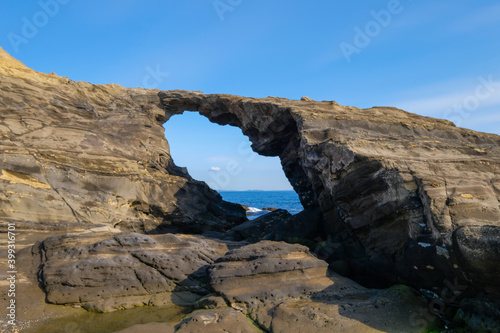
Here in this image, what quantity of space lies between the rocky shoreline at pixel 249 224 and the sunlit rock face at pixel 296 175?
0.06 metres

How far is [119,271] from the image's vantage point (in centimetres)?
976

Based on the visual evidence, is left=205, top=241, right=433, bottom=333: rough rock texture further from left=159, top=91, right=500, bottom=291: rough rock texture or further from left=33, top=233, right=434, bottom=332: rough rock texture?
left=159, top=91, right=500, bottom=291: rough rock texture

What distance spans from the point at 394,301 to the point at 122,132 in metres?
16.3

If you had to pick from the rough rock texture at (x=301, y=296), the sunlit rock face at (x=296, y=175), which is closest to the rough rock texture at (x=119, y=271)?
the rough rock texture at (x=301, y=296)

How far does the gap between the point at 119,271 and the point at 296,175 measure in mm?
15543

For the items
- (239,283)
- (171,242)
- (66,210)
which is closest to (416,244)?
(239,283)

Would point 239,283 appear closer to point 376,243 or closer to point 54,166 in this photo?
point 376,243

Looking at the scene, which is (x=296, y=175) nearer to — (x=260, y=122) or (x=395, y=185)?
(x=260, y=122)

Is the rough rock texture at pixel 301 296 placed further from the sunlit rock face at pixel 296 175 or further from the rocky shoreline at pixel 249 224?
Answer: the sunlit rock face at pixel 296 175

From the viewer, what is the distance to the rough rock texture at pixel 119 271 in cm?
916

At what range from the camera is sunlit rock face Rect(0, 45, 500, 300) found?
9.91 metres

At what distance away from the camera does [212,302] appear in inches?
335

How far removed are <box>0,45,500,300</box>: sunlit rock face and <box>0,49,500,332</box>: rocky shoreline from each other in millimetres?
64

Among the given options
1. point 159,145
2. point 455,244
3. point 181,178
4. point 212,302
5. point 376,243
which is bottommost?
point 212,302
